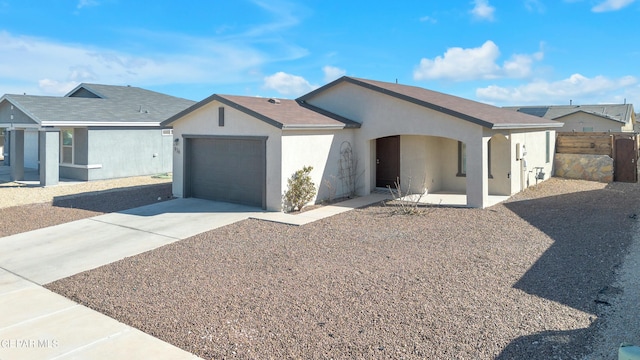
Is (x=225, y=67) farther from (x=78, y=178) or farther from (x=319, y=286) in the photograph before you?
(x=319, y=286)

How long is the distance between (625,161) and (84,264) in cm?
2041

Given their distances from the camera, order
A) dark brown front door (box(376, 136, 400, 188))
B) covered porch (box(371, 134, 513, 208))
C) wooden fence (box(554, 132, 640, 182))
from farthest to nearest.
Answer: wooden fence (box(554, 132, 640, 182)) < dark brown front door (box(376, 136, 400, 188)) < covered porch (box(371, 134, 513, 208))

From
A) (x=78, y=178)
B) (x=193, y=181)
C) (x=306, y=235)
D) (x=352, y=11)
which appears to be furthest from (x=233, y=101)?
(x=78, y=178)

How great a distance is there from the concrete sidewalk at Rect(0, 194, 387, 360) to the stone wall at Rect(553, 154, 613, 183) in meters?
10.2

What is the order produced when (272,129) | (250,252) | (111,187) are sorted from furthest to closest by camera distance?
(111,187) → (272,129) → (250,252)

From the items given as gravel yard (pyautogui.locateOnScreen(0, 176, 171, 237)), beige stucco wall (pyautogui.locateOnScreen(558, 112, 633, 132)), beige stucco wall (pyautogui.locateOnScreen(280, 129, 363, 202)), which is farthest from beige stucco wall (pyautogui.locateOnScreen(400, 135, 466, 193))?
beige stucco wall (pyautogui.locateOnScreen(558, 112, 633, 132))

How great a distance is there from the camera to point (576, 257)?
799 cm

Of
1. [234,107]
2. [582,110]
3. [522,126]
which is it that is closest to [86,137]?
[234,107]

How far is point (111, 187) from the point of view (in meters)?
18.0

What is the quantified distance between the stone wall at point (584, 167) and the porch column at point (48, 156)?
22.3 metres

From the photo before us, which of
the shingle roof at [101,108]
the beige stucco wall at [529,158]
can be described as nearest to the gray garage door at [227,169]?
the shingle roof at [101,108]

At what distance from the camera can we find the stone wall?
60.5ft

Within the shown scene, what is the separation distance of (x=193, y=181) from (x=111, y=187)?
518 cm

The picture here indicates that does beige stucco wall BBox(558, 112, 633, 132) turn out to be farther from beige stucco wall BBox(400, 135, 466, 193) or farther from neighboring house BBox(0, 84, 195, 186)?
neighboring house BBox(0, 84, 195, 186)
